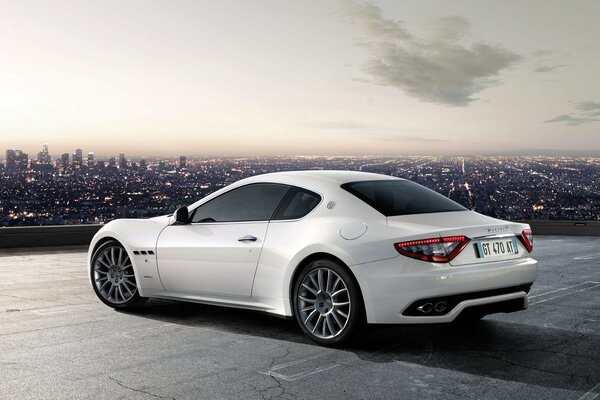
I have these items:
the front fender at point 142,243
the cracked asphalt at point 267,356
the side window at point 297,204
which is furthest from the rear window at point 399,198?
the front fender at point 142,243

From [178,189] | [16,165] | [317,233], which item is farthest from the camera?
[16,165]

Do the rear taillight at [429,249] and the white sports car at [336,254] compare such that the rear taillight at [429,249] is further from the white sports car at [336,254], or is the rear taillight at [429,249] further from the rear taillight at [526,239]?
the rear taillight at [526,239]

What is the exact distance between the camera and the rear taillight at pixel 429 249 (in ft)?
18.3

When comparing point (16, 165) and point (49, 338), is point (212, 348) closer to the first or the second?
point (49, 338)

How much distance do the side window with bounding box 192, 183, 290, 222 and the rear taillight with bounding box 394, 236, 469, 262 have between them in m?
1.58

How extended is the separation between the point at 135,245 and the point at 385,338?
9.91ft

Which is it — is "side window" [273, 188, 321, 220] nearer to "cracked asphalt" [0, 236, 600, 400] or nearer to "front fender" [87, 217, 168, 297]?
"cracked asphalt" [0, 236, 600, 400]

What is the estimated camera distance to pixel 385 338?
6.36 metres

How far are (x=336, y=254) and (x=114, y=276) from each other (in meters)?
3.26

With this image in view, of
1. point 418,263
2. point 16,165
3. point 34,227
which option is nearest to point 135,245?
point 418,263

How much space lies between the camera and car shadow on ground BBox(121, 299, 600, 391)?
16.9 ft

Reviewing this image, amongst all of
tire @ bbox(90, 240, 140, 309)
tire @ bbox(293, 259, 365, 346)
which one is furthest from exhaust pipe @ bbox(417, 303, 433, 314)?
tire @ bbox(90, 240, 140, 309)

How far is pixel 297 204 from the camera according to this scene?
21.6ft

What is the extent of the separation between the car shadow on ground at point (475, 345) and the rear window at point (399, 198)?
107cm
